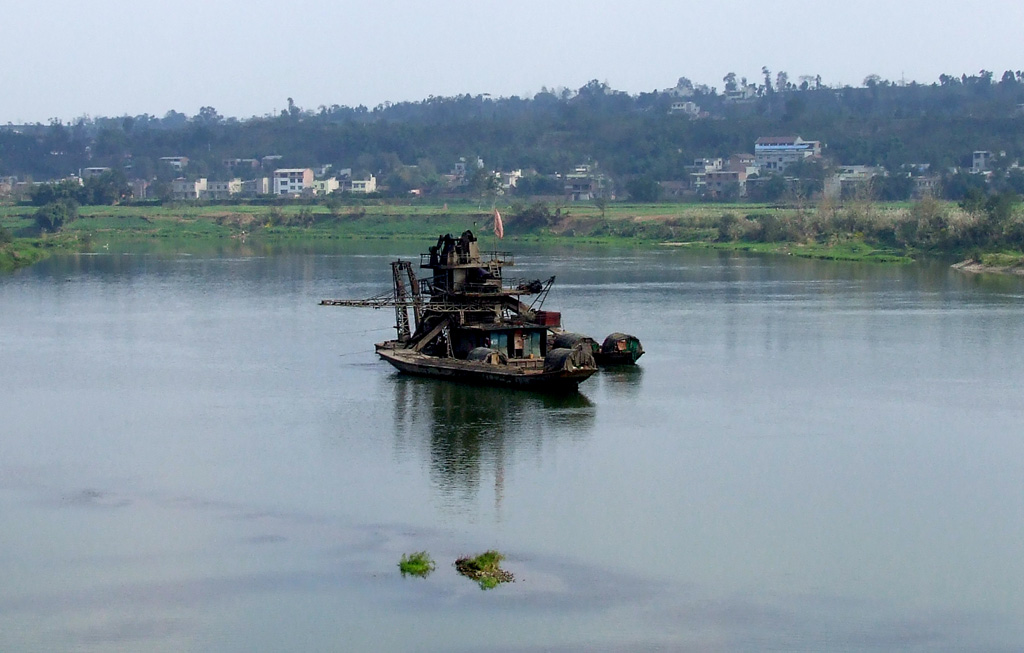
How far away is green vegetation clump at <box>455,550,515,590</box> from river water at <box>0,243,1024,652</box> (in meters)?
0.27

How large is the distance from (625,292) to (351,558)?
38.1 metres

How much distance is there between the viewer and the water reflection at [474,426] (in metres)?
26.3

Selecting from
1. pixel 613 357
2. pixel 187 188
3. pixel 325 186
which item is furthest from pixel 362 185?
pixel 613 357

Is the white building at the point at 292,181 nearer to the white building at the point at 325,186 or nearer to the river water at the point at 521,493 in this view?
the white building at the point at 325,186

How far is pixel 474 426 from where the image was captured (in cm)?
3039

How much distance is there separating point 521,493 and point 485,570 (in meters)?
4.59

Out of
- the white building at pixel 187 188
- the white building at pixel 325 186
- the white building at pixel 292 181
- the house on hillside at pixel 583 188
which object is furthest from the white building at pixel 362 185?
the house on hillside at pixel 583 188

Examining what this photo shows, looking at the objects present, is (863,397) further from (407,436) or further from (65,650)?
(65,650)

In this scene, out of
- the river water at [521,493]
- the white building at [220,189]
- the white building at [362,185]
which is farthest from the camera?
the white building at [220,189]

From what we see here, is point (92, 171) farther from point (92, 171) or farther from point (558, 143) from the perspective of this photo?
point (558, 143)

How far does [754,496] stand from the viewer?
2481 cm

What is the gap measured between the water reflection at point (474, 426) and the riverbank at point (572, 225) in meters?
47.9

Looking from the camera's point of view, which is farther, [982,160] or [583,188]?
[583,188]

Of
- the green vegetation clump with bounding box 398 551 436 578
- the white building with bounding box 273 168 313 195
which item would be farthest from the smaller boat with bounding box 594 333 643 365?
the white building with bounding box 273 168 313 195
